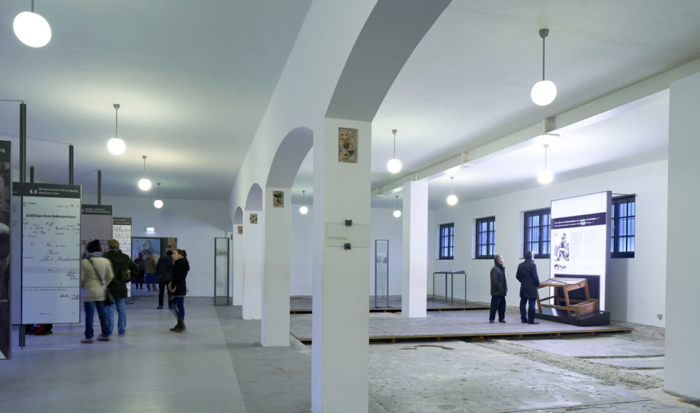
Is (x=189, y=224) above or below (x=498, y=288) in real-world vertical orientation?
above

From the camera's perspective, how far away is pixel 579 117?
691 cm

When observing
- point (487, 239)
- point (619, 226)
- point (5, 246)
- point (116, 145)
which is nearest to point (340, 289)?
point (5, 246)

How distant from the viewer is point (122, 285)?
25.4 feet

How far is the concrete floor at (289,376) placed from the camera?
456 centimetres

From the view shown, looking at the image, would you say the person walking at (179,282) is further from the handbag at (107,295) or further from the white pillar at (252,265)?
the white pillar at (252,265)

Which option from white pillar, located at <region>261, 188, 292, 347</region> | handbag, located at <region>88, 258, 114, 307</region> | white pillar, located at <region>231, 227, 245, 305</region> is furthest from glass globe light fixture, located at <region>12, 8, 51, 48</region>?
white pillar, located at <region>231, 227, 245, 305</region>

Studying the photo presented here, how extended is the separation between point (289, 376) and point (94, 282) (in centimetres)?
352

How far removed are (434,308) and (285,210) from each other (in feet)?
24.8

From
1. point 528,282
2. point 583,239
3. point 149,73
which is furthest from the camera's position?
point 583,239

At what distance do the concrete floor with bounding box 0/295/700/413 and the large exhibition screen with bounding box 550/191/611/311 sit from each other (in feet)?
7.54

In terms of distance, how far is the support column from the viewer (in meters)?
11.5

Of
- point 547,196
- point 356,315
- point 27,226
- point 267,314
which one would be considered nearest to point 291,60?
point 356,315

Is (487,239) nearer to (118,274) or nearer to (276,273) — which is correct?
(276,273)

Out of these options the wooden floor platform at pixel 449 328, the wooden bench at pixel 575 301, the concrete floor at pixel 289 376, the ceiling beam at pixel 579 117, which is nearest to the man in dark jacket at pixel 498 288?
the wooden floor platform at pixel 449 328
